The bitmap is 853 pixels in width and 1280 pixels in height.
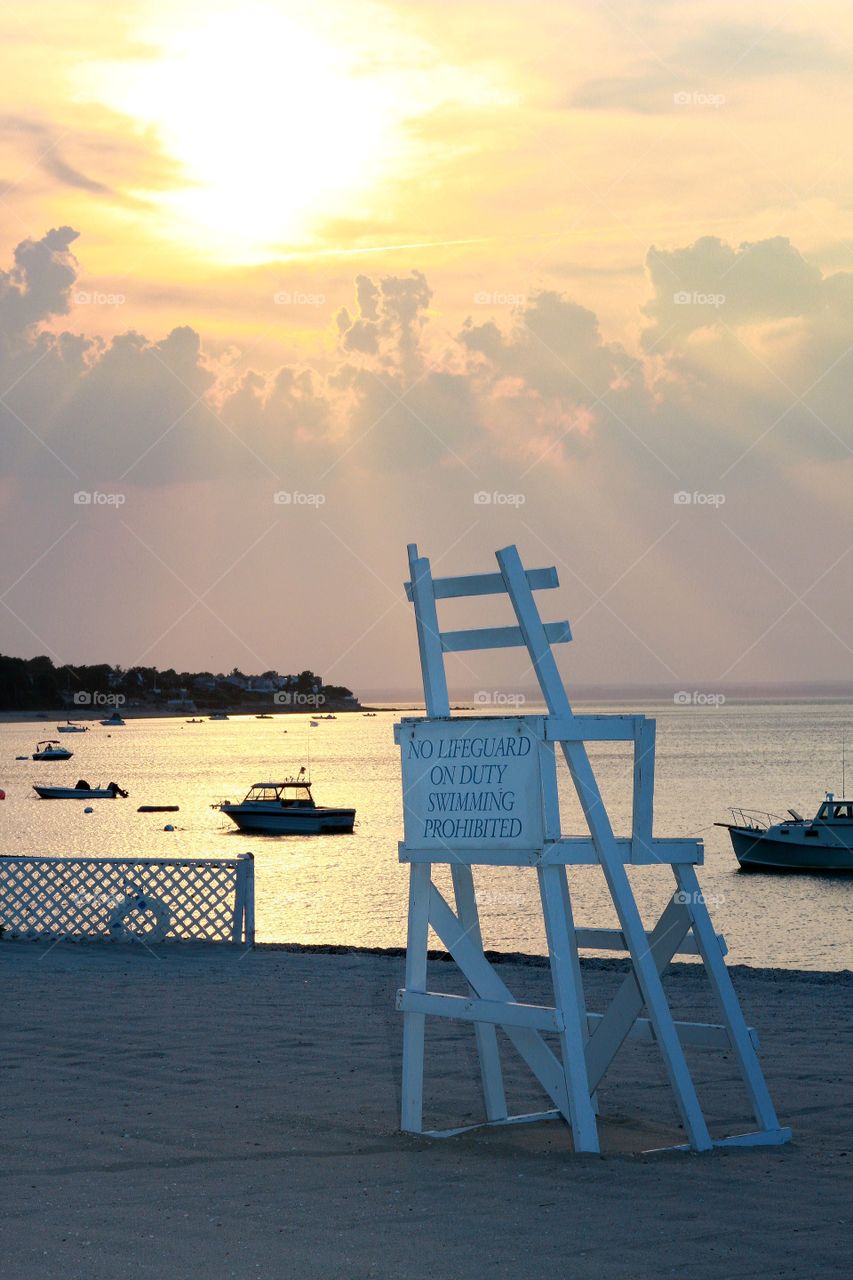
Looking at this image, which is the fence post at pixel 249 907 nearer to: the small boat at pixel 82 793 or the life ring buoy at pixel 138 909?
the life ring buoy at pixel 138 909

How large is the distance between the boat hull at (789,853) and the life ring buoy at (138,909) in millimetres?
38251

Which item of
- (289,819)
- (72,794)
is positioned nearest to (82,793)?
(72,794)

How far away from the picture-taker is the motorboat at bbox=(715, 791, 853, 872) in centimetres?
5181

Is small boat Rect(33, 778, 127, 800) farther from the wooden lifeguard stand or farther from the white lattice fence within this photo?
the wooden lifeguard stand

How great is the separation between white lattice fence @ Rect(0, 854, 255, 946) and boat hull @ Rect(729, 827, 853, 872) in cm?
3760

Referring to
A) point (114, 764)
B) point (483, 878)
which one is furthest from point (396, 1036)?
point (114, 764)

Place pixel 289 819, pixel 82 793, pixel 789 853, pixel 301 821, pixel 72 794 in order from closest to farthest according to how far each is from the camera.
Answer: pixel 789 853 → pixel 301 821 → pixel 289 819 → pixel 82 793 → pixel 72 794

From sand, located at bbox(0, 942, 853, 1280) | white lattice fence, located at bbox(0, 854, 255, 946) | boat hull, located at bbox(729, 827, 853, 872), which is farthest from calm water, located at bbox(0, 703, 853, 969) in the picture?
sand, located at bbox(0, 942, 853, 1280)

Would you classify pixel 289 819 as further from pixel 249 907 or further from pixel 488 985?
pixel 488 985

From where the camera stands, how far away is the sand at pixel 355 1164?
5965 mm

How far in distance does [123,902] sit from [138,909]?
0.22 metres

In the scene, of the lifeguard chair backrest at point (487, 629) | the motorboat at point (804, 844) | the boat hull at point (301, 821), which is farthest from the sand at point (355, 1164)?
the boat hull at point (301, 821)

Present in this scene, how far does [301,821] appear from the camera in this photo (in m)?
71.3

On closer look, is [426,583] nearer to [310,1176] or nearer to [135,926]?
[310,1176]
